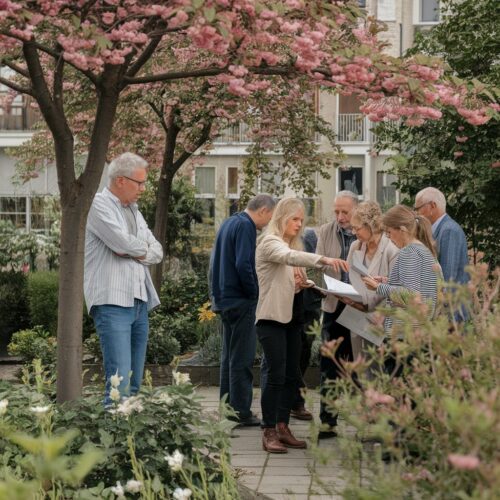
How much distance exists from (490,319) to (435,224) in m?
3.97

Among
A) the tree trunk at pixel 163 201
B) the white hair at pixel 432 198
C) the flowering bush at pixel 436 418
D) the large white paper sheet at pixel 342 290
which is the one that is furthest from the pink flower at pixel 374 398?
the tree trunk at pixel 163 201

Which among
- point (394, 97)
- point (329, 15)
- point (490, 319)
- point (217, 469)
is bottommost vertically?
point (217, 469)

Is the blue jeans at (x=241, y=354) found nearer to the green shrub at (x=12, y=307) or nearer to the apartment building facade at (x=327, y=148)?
the green shrub at (x=12, y=307)

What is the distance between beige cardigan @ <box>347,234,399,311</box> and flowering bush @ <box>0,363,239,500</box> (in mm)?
1749

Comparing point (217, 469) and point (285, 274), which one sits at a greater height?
point (285, 274)

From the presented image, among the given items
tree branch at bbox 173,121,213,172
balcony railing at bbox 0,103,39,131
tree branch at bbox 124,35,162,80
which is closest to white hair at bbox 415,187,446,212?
tree branch at bbox 124,35,162,80

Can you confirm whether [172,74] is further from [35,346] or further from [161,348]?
[35,346]

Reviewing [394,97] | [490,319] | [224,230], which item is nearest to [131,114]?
[224,230]

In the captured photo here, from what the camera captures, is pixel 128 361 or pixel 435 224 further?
pixel 435 224

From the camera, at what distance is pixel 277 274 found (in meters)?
7.47

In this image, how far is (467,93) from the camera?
20.7 ft

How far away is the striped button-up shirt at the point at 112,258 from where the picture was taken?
6539mm

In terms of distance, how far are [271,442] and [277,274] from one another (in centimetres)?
109

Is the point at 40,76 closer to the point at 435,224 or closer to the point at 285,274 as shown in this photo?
the point at 285,274
